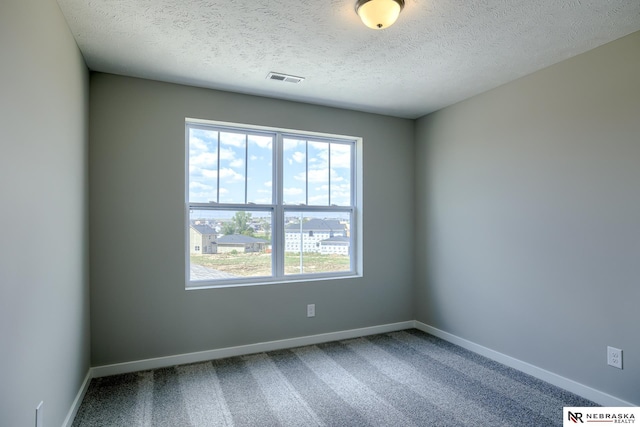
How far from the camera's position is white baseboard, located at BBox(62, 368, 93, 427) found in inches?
85.4

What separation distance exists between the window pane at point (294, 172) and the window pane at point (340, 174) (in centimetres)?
35

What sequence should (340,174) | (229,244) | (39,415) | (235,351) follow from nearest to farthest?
(39,415), (235,351), (229,244), (340,174)

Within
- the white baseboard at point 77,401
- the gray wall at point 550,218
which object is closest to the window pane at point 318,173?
the gray wall at point 550,218

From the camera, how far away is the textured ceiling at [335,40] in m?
2.04

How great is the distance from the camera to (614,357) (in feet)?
7.81

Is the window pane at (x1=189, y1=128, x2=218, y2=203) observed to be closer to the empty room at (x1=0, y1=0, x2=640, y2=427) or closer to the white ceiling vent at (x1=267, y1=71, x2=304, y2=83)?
the empty room at (x1=0, y1=0, x2=640, y2=427)

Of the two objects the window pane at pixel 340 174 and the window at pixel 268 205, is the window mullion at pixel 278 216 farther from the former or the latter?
the window pane at pixel 340 174

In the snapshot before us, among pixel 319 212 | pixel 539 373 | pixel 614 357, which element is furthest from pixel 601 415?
pixel 319 212

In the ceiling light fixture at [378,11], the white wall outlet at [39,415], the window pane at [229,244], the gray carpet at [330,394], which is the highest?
the ceiling light fixture at [378,11]

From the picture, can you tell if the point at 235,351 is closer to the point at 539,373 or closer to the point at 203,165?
the point at 203,165

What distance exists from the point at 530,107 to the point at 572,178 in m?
0.71

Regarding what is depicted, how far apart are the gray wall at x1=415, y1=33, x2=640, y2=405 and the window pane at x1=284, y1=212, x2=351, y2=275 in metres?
1.06

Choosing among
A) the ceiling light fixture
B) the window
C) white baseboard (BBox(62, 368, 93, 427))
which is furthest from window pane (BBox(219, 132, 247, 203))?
the ceiling light fixture

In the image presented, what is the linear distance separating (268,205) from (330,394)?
186cm
